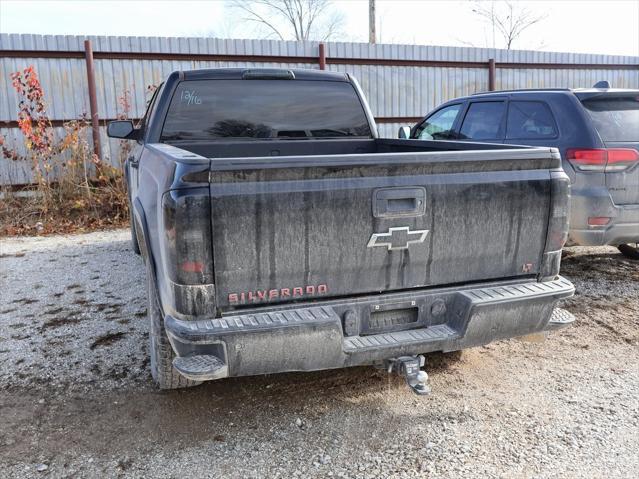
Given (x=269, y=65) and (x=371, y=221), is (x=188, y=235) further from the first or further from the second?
(x=269, y=65)

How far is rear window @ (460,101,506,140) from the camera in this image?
6.24 meters

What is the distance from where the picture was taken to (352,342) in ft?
8.92

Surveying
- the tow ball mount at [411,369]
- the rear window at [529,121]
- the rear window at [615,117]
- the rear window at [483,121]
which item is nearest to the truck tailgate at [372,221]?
the tow ball mount at [411,369]

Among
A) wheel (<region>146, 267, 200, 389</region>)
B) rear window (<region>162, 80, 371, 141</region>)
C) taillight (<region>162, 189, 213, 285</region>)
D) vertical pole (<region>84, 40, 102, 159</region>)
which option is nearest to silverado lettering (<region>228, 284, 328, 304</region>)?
taillight (<region>162, 189, 213, 285</region>)

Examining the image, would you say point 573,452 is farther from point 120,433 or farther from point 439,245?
point 120,433

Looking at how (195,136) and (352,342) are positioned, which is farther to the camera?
(195,136)

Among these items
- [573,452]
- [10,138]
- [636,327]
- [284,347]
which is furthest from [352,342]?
[10,138]

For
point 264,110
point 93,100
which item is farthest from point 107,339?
point 93,100

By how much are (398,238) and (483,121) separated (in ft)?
13.8

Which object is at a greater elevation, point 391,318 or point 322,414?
point 391,318

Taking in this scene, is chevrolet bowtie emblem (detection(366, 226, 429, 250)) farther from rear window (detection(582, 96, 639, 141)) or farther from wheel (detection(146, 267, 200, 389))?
rear window (detection(582, 96, 639, 141))

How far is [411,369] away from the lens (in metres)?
2.82

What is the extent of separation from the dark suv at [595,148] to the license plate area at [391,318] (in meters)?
2.93

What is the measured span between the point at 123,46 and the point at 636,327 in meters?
8.94
